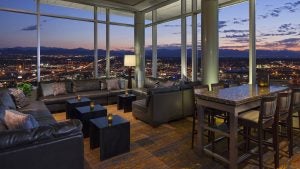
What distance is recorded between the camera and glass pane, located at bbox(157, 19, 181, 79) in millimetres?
6686

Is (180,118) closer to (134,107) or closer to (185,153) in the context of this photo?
(134,107)

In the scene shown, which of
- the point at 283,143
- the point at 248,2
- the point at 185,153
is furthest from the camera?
the point at 248,2

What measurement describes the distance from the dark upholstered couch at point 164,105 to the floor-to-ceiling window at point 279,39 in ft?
5.84

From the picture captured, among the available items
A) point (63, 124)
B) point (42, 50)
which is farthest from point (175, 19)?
point (63, 124)

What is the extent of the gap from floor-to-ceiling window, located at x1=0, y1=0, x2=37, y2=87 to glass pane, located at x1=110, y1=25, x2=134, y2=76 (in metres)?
2.60

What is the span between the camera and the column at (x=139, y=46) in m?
7.88

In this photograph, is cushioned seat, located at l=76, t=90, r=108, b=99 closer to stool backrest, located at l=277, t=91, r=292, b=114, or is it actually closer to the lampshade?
the lampshade

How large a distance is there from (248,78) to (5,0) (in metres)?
6.87

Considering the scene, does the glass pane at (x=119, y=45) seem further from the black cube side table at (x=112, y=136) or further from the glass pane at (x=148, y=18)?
the black cube side table at (x=112, y=136)

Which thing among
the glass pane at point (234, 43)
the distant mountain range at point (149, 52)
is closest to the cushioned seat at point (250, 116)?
the glass pane at point (234, 43)

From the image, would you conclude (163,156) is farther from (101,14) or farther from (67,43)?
(101,14)

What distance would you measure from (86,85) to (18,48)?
8.06 feet

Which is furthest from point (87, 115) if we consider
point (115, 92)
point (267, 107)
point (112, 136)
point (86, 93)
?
point (267, 107)

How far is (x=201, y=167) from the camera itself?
266 centimetres
